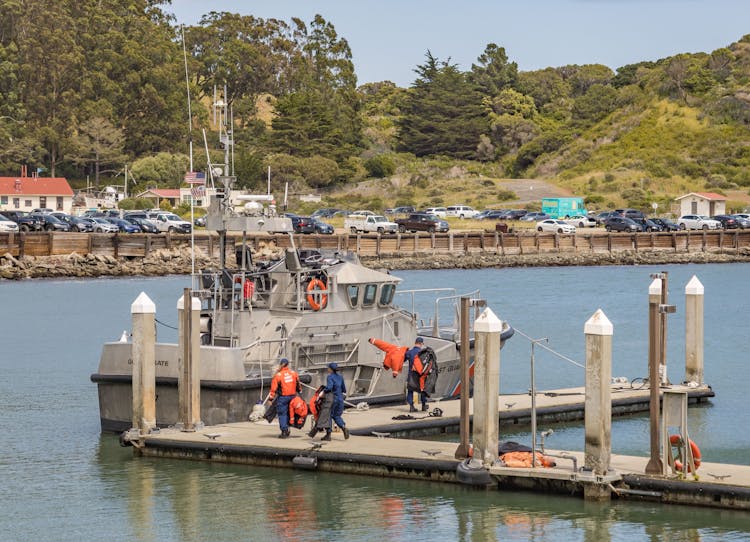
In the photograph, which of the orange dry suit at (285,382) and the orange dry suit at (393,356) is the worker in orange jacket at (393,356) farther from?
the orange dry suit at (285,382)

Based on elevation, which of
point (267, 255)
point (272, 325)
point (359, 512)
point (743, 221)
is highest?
point (743, 221)

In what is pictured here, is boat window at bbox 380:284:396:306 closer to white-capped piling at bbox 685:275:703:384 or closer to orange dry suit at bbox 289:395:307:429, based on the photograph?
orange dry suit at bbox 289:395:307:429

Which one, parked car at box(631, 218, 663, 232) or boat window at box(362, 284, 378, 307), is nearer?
boat window at box(362, 284, 378, 307)

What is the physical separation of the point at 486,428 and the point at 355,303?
7173 mm

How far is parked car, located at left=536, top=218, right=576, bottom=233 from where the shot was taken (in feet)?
300

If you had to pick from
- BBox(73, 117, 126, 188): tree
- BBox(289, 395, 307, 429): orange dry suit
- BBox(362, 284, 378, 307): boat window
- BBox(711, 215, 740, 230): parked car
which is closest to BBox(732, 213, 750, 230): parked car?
BBox(711, 215, 740, 230): parked car

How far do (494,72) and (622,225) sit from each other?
63669 millimetres

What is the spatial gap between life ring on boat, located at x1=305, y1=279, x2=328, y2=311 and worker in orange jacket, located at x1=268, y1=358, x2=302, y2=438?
340 cm

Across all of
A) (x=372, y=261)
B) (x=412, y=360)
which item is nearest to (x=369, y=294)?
(x=412, y=360)

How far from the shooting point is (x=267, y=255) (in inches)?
3068

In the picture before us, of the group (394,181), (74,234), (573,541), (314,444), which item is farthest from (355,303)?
(394,181)

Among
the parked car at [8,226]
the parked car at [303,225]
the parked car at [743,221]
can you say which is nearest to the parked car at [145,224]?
the parked car at [303,225]

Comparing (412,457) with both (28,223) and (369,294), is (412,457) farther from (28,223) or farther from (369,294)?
(28,223)

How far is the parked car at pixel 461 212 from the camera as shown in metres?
103
